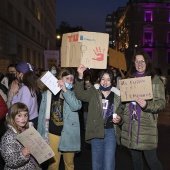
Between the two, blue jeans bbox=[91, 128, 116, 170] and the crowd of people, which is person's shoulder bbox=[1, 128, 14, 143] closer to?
the crowd of people

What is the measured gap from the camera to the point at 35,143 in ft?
12.2

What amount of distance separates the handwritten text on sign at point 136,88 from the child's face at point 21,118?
1.35m

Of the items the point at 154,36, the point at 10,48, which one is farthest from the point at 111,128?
the point at 154,36

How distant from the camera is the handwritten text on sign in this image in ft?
13.2

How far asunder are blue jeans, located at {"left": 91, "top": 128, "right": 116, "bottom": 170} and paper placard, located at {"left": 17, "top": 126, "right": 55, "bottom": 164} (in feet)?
3.06

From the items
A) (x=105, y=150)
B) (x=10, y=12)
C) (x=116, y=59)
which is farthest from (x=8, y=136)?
(x=10, y=12)

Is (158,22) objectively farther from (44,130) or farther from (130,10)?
(44,130)

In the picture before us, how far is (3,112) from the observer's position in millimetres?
4000

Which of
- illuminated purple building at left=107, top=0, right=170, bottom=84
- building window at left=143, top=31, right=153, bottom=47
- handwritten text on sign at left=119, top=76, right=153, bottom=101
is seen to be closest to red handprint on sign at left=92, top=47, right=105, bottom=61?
handwritten text on sign at left=119, top=76, right=153, bottom=101

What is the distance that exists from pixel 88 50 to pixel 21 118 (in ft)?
4.41

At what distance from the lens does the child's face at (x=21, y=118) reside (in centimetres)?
390

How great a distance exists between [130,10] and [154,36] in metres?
6.46

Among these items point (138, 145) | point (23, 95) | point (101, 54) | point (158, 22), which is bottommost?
point (138, 145)

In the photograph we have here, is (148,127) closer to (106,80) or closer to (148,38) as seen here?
(106,80)
